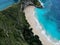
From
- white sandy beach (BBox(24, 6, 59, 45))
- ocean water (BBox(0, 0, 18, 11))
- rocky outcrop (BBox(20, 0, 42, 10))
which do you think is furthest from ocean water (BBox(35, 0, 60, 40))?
ocean water (BBox(0, 0, 18, 11))

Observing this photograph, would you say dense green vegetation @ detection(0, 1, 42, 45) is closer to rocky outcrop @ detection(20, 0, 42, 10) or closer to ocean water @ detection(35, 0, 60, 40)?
rocky outcrop @ detection(20, 0, 42, 10)

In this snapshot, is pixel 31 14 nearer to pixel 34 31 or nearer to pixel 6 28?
pixel 34 31

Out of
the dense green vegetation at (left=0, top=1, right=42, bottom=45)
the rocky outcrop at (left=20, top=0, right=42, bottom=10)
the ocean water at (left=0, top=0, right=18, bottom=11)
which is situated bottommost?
the dense green vegetation at (left=0, top=1, right=42, bottom=45)

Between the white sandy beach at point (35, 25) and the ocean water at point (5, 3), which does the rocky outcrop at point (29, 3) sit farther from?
the ocean water at point (5, 3)

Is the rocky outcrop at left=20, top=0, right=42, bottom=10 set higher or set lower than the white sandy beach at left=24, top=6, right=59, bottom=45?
higher

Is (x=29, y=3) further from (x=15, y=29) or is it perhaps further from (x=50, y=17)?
(x=15, y=29)

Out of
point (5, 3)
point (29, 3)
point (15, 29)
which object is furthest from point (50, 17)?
point (15, 29)

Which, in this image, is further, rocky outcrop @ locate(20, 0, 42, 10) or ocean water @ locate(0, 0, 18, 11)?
rocky outcrop @ locate(20, 0, 42, 10)

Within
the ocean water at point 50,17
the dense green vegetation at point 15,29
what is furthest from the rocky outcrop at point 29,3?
the dense green vegetation at point 15,29
